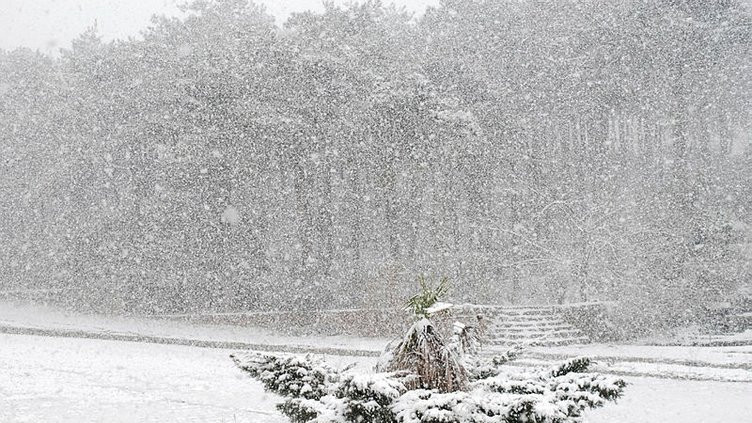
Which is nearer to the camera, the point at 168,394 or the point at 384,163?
the point at 168,394

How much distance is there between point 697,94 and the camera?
101ft

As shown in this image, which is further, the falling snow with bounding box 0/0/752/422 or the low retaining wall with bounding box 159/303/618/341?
the falling snow with bounding box 0/0/752/422

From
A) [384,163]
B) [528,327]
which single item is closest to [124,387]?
[528,327]

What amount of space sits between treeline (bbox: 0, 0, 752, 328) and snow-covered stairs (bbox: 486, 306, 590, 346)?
267 centimetres

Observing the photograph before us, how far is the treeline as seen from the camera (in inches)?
943

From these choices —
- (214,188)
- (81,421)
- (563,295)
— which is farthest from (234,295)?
(81,421)

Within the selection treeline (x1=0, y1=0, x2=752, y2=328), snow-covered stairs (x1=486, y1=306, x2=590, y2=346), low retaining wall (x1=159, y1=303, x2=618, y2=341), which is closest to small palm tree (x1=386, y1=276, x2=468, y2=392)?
snow-covered stairs (x1=486, y1=306, x2=590, y2=346)

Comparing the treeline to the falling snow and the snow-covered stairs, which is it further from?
the snow-covered stairs

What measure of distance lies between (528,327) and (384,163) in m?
8.58

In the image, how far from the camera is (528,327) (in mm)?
19875

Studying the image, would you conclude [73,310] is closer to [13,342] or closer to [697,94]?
[13,342]

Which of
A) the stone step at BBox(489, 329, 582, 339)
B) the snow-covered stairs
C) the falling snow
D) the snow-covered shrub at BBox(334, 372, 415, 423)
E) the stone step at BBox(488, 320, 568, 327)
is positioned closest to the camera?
the snow-covered shrub at BBox(334, 372, 415, 423)

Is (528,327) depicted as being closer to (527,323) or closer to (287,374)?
(527,323)

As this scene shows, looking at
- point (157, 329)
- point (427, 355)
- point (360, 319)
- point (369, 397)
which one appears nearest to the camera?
point (369, 397)
